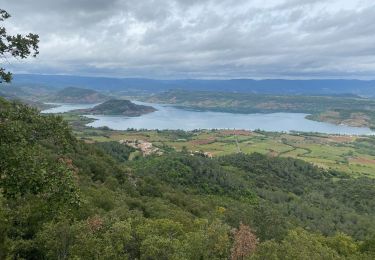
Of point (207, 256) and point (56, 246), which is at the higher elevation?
point (56, 246)

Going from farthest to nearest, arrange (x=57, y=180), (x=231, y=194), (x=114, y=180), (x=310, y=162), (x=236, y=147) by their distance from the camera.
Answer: (x=236, y=147)
(x=310, y=162)
(x=231, y=194)
(x=114, y=180)
(x=57, y=180)

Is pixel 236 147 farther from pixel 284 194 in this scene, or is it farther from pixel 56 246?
pixel 56 246

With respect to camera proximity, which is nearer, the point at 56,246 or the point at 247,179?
the point at 56,246

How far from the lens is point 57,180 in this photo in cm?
1360

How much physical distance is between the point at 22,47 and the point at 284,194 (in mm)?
109759

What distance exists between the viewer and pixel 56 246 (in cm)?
2267

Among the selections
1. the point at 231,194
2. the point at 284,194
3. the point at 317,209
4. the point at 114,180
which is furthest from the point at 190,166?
the point at 114,180

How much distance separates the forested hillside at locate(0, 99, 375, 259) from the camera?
44.8 ft

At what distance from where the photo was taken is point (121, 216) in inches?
1453

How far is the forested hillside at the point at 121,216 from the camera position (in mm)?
13656

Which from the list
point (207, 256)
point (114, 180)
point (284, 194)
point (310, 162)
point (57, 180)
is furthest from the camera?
point (310, 162)

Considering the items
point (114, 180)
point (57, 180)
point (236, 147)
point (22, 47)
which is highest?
point (22, 47)

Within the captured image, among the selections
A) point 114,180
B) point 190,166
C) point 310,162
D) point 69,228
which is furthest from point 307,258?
point 310,162

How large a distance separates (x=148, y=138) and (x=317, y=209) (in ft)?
340
